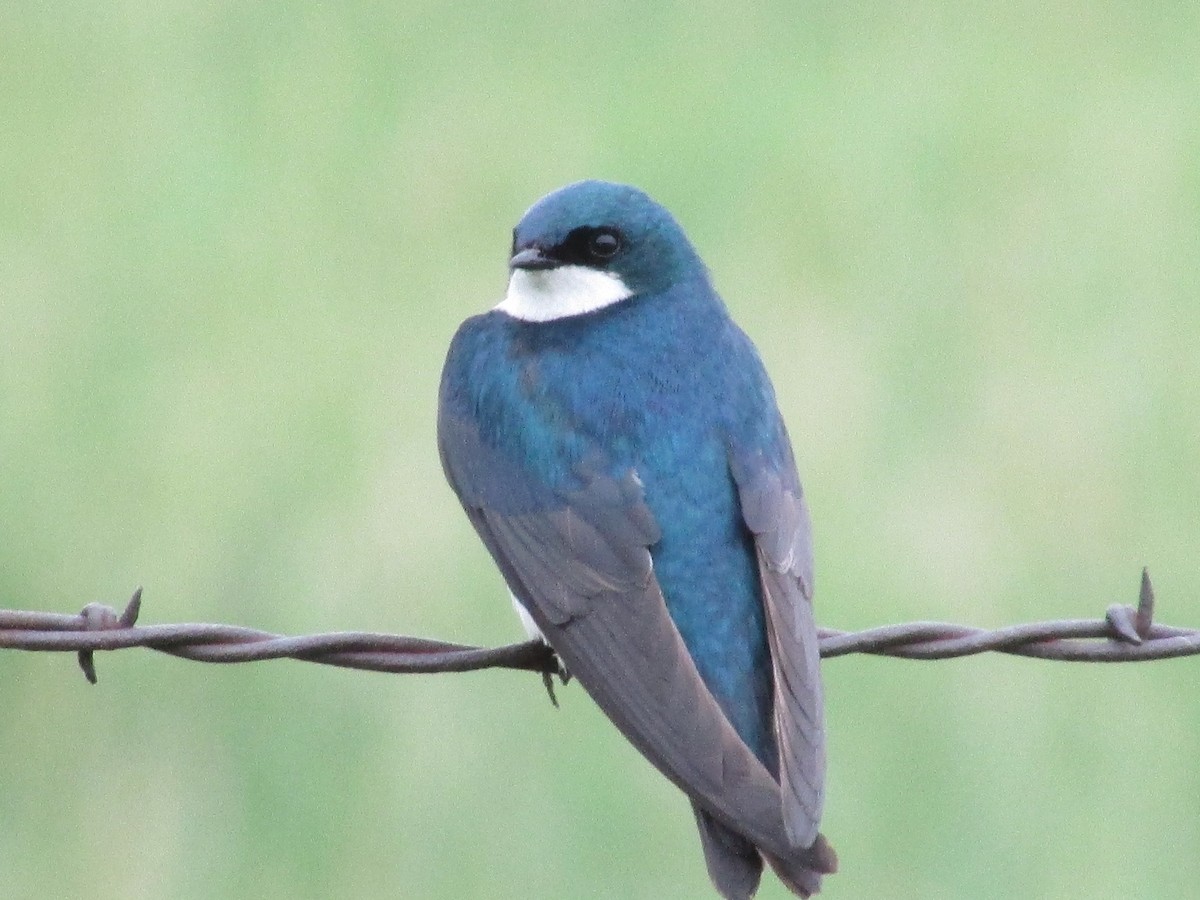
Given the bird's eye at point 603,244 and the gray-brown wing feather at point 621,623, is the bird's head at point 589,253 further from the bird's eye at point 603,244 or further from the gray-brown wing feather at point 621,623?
the gray-brown wing feather at point 621,623

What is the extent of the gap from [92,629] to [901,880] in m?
1.91

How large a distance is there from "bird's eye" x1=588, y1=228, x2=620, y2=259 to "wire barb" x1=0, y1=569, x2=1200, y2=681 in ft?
3.20

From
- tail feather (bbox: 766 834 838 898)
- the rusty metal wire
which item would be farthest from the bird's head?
tail feather (bbox: 766 834 838 898)

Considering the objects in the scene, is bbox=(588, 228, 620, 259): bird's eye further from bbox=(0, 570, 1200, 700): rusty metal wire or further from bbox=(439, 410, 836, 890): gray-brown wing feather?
bbox=(0, 570, 1200, 700): rusty metal wire

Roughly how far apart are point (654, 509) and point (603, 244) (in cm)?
67

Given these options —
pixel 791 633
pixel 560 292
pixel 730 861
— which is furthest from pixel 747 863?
pixel 560 292

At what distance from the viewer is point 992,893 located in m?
4.95

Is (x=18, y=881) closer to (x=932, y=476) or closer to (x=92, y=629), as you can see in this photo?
(x=92, y=629)

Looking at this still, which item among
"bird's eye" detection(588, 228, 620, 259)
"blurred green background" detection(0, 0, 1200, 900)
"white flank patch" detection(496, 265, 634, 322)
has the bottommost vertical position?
"blurred green background" detection(0, 0, 1200, 900)

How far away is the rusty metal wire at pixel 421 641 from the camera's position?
347 cm

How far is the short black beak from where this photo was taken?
14.3 feet

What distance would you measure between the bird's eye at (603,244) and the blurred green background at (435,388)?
998 mm

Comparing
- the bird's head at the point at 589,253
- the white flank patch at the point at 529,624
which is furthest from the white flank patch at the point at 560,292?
the white flank patch at the point at 529,624

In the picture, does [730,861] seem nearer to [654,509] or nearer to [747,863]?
[747,863]
